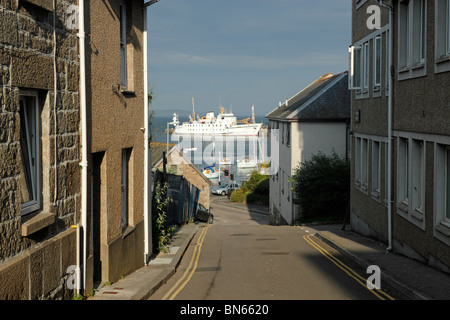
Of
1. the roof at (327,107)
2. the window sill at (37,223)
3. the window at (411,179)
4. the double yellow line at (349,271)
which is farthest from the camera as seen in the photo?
the roof at (327,107)

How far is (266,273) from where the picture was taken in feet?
40.5

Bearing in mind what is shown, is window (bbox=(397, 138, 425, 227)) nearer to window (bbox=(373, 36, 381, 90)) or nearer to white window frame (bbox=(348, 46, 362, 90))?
window (bbox=(373, 36, 381, 90))

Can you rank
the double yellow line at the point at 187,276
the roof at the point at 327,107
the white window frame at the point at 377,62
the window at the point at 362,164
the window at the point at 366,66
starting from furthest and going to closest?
1. the roof at the point at 327,107
2. the window at the point at 362,164
3. the window at the point at 366,66
4. the white window frame at the point at 377,62
5. the double yellow line at the point at 187,276

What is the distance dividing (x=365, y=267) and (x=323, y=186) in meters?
15.2

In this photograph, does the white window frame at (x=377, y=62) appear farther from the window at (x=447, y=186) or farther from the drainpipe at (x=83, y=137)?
the drainpipe at (x=83, y=137)

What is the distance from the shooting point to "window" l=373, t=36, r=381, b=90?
16.9 m

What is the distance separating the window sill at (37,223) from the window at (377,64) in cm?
1226

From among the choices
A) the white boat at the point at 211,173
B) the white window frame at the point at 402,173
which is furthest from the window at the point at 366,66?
the white boat at the point at 211,173

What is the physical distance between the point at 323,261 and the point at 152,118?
5.79m

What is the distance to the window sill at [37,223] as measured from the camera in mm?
6312

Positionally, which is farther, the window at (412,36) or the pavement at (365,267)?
the window at (412,36)

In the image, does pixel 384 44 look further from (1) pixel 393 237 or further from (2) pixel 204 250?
(2) pixel 204 250

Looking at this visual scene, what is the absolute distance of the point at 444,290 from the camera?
965 centimetres

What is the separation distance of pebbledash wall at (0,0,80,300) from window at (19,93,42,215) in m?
0.01
